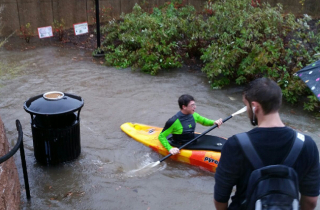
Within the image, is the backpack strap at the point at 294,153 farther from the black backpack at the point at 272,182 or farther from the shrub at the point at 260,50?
the shrub at the point at 260,50

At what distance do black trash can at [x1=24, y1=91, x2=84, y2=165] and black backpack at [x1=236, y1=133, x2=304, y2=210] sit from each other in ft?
9.42

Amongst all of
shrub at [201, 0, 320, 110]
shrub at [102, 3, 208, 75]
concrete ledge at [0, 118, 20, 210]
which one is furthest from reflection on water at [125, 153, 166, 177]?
shrub at [102, 3, 208, 75]

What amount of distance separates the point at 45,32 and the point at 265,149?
1054cm

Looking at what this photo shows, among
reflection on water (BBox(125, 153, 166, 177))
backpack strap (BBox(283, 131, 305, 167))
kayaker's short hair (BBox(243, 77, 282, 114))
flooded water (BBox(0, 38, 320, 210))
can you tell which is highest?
kayaker's short hair (BBox(243, 77, 282, 114))

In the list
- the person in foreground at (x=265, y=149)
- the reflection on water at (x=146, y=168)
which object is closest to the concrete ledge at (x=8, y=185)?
the reflection on water at (x=146, y=168)

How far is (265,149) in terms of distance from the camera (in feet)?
5.74

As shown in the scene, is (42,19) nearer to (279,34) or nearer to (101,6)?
(101,6)

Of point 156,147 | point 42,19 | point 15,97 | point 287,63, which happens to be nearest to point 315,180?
point 156,147

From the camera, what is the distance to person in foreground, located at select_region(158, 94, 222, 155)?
463 cm

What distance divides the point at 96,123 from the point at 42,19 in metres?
7.06

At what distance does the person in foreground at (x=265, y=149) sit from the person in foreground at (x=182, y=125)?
269 centimetres

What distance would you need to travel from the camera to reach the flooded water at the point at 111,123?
410cm

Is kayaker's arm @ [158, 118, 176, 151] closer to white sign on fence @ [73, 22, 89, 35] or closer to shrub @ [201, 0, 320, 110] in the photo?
shrub @ [201, 0, 320, 110]

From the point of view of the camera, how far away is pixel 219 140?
5.03m
